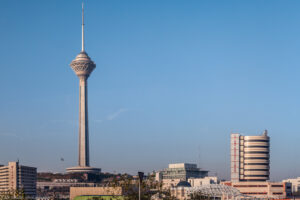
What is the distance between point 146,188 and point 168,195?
946 centimetres

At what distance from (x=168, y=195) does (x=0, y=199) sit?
57636 millimetres

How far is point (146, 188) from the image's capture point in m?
186

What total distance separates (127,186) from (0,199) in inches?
1507

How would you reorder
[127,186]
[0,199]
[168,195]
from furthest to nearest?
[168,195], [127,186], [0,199]

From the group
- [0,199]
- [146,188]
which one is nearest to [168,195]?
[146,188]

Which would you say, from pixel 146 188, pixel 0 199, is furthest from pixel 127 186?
pixel 0 199

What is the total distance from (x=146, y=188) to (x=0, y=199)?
159 feet

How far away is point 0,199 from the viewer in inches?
Result: 6240

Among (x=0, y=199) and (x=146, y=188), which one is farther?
(x=146, y=188)

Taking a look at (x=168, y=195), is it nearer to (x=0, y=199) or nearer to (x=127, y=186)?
(x=127, y=186)

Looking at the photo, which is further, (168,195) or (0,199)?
(168,195)

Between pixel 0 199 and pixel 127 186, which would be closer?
pixel 0 199

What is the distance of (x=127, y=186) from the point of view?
17612cm

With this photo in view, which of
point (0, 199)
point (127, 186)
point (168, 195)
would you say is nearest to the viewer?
point (0, 199)
